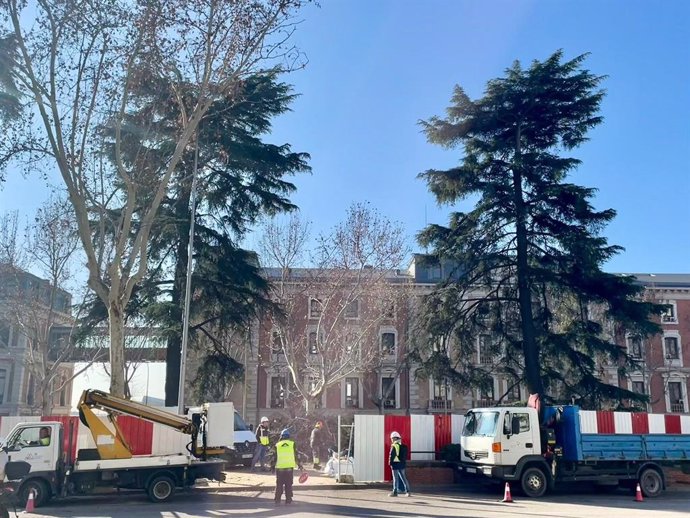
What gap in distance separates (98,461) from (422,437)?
9323 mm

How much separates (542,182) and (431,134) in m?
4.84

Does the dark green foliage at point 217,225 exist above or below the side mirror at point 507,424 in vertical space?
above

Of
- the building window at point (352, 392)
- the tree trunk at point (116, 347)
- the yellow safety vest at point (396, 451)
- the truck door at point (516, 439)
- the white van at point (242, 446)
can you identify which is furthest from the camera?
the building window at point (352, 392)

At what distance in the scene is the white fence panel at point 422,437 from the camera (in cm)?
1859

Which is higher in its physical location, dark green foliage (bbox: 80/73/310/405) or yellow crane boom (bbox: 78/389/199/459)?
dark green foliage (bbox: 80/73/310/405)

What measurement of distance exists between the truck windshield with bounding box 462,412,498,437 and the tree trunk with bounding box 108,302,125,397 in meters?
9.61

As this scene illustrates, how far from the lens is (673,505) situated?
→ 15.2m

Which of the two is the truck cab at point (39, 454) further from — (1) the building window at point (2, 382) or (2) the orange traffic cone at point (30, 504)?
(1) the building window at point (2, 382)

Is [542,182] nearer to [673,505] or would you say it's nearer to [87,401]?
[673,505]

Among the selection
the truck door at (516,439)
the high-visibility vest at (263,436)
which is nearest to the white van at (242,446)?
the high-visibility vest at (263,436)

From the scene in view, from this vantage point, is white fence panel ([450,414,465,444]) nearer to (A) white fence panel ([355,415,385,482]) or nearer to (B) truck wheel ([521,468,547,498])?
(A) white fence panel ([355,415,385,482])

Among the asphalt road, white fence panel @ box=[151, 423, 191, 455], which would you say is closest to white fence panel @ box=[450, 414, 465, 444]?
the asphalt road

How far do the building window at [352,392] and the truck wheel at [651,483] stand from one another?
29708mm

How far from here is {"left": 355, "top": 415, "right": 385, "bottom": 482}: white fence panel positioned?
1758 cm
